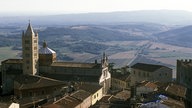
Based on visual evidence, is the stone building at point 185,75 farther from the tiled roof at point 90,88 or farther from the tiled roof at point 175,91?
the tiled roof at point 90,88

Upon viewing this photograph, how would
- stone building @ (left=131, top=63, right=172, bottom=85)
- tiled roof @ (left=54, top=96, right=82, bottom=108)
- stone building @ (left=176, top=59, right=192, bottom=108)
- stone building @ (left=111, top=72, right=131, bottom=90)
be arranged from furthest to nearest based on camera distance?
stone building @ (left=111, top=72, right=131, bottom=90)
stone building @ (left=131, top=63, right=172, bottom=85)
stone building @ (left=176, top=59, right=192, bottom=108)
tiled roof @ (left=54, top=96, right=82, bottom=108)

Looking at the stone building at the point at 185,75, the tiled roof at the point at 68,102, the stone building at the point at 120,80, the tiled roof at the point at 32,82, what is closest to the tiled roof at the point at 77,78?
the tiled roof at the point at 32,82

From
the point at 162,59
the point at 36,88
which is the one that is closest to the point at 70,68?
the point at 36,88

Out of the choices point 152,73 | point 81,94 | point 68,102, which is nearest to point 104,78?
point 152,73

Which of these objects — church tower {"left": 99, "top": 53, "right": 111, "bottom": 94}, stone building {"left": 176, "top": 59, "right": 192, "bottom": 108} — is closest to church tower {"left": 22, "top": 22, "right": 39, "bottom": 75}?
church tower {"left": 99, "top": 53, "right": 111, "bottom": 94}

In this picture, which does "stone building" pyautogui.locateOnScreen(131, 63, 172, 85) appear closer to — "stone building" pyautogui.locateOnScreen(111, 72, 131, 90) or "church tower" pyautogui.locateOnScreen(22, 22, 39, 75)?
"stone building" pyautogui.locateOnScreen(111, 72, 131, 90)

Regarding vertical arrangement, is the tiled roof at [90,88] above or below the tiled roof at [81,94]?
below

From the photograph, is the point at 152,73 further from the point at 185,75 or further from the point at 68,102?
the point at 68,102

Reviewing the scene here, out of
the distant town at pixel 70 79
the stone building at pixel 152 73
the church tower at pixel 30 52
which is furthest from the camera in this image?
the stone building at pixel 152 73

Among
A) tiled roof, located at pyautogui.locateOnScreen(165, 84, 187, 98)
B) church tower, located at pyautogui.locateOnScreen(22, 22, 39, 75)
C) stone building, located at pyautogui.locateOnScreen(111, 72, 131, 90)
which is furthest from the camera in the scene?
stone building, located at pyautogui.locateOnScreen(111, 72, 131, 90)
